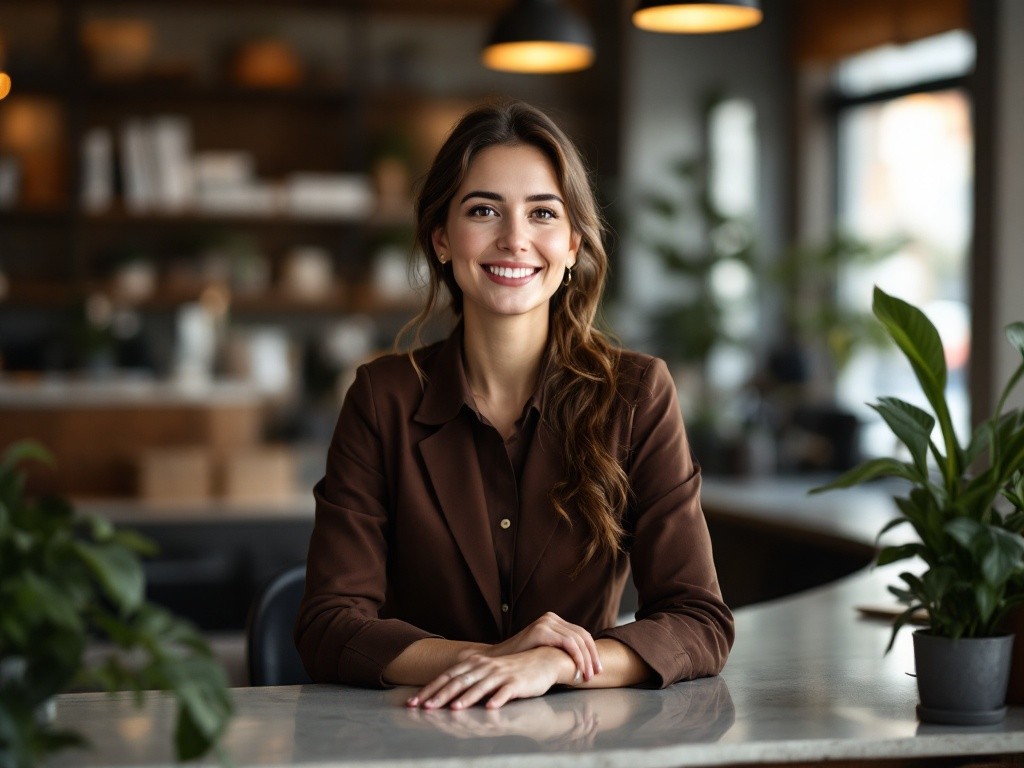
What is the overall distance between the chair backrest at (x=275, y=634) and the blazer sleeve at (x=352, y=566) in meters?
0.33

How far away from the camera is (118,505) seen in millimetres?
4812

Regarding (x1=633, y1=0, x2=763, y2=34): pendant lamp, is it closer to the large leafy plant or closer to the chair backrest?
the large leafy plant

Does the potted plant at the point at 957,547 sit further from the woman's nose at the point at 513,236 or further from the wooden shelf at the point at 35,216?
the wooden shelf at the point at 35,216

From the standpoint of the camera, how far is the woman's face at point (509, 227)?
1.99 meters

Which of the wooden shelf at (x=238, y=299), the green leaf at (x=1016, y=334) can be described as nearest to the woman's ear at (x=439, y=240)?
the green leaf at (x=1016, y=334)

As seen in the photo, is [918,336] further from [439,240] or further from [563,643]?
[439,240]

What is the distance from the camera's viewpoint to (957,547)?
157cm

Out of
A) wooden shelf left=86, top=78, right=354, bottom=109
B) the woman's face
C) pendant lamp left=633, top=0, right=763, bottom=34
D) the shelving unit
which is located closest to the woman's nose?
the woman's face

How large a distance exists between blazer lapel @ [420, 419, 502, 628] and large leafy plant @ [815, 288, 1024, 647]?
0.58 metres

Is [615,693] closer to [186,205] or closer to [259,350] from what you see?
[259,350]

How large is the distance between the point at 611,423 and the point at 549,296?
230 millimetres

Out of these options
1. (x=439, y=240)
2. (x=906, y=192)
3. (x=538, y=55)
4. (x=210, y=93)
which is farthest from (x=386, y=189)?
(x=439, y=240)

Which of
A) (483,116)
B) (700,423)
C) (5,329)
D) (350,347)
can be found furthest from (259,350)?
(483,116)

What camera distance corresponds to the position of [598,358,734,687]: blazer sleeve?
176cm
